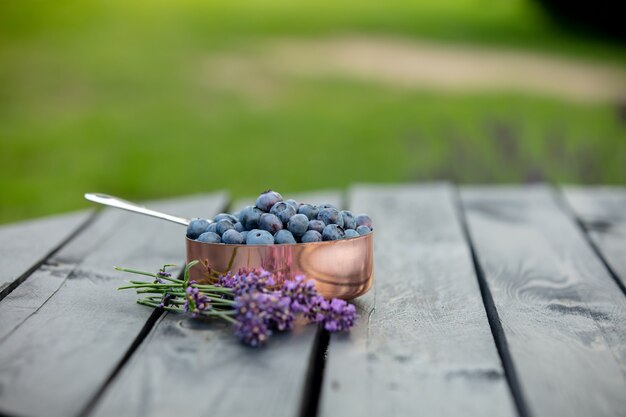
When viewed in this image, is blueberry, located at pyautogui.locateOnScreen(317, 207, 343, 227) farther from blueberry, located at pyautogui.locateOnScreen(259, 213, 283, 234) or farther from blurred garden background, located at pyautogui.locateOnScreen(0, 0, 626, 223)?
blurred garden background, located at pyautogui.locateOnScreen(0, 0, 626, 223)

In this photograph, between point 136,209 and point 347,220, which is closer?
point 347,220

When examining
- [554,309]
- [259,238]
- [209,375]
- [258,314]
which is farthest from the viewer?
[554,309]

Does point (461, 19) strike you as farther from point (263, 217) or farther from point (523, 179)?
point (263, 217)

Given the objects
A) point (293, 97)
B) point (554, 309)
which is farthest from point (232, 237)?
point (293, 97)

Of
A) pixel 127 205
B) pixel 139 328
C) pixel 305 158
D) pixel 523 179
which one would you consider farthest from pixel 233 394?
pixel 305 158

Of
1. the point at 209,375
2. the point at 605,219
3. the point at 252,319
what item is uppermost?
the point at 605,219

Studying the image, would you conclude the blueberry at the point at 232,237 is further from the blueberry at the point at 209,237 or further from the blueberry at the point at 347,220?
the blueberry at the point at 347,220

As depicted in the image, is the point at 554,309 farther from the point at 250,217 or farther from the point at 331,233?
the point at 250,217
